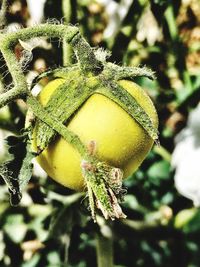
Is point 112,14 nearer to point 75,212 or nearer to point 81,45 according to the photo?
point 75,212

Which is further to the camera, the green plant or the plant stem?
the plant stem

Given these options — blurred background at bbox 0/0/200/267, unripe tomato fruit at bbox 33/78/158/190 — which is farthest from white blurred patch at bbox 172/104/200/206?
unripe tomato fruit at bbox 33/78/158/190

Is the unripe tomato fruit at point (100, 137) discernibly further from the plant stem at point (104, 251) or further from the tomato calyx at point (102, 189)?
the plant stem at point (104, 251)

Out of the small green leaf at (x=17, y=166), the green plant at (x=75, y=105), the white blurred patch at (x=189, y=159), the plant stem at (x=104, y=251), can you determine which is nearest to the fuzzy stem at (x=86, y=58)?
the green plant at (x=75, y=105)

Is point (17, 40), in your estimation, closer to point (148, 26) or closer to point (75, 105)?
point (75, 105)

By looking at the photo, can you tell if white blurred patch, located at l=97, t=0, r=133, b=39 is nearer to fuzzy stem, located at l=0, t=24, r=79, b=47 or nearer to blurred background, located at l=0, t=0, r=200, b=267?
blurred background, located at l=0, t=0, r=200, b=267

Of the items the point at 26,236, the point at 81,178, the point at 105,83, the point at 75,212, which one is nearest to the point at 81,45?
the point at 105,83

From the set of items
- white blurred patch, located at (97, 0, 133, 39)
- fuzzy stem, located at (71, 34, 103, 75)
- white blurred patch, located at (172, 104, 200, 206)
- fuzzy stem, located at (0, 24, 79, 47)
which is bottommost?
white blurred patch, located at (172, 104, 200, 206)
